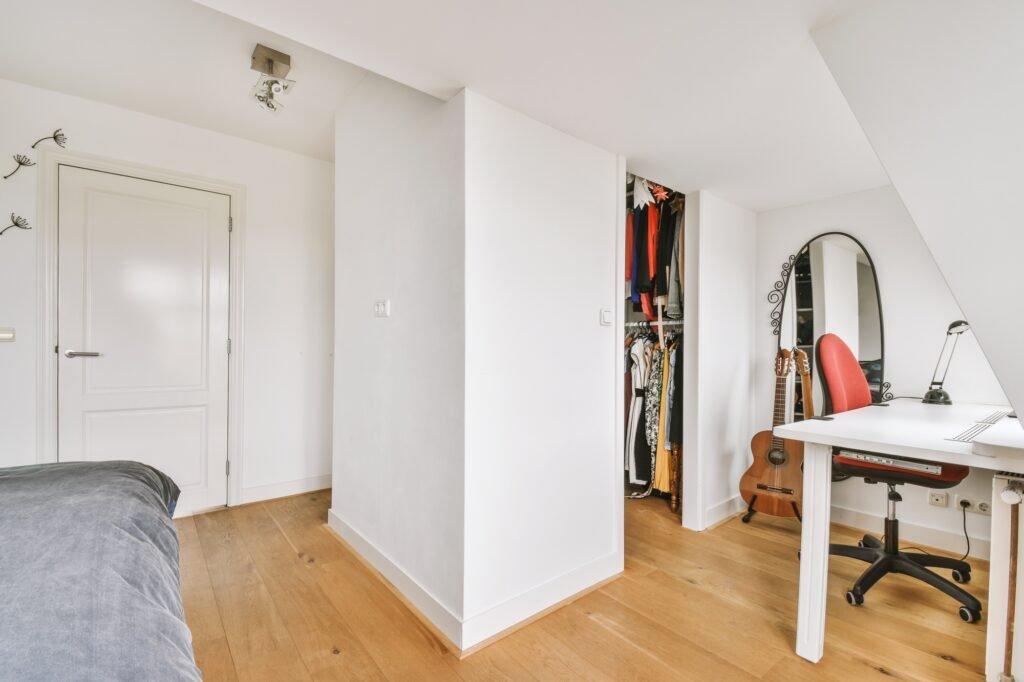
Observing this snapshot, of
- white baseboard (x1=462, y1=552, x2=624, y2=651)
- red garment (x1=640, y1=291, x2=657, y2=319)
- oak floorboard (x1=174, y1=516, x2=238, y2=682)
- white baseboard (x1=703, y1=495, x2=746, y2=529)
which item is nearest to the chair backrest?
white baseboard (x1=703, y1=495, x2=746, y2=529)

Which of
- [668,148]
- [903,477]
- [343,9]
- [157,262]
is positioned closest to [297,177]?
[157,262]

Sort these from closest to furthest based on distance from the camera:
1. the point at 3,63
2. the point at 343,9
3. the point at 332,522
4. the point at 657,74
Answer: the point at 343,9, the point at 657,74, the point at 3,63, the point at 332,522

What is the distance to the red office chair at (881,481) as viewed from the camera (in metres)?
1.87

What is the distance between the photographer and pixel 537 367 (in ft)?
6.31

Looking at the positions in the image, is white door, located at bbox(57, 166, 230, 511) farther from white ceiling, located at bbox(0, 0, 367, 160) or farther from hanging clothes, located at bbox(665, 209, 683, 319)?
hanging clothes, located at bbox(665, 209, 683, 319)

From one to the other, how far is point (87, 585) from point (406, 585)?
1.44 metres

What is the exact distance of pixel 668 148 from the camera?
7.27ft

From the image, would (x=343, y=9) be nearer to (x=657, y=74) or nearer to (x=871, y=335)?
(x=657, y=74)

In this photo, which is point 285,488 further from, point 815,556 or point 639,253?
point 815,556

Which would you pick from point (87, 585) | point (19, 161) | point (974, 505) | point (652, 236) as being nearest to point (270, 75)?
point (19, 161)

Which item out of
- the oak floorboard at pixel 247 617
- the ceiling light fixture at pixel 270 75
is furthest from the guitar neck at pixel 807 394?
the ceiling light fixture at pixel 270 75

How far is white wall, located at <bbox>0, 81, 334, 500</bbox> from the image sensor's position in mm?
2357

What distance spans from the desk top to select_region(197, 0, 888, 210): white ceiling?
123 centimetres

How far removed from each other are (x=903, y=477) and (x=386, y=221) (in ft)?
8.33
